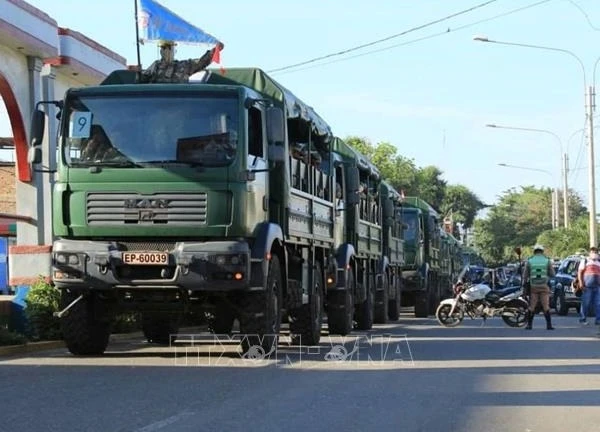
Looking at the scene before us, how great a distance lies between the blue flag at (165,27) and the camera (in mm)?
16297

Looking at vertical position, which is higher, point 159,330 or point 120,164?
point 120,164

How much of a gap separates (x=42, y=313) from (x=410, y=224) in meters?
17.5

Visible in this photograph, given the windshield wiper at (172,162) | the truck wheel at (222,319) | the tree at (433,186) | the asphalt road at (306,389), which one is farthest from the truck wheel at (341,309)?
the tree at (433,186)

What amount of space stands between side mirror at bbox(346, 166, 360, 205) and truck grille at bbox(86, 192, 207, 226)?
7337mm

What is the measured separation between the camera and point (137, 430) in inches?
287

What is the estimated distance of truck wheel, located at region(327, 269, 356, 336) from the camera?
17953 mm

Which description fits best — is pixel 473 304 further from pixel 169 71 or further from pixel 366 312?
pixel 169 71

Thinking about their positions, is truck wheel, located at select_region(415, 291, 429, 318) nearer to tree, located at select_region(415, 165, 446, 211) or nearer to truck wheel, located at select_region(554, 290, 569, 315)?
truck wheel, located at select_region(554, 290, 569, 315)

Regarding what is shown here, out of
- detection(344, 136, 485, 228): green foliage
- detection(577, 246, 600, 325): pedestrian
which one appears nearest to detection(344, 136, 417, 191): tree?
detection(344, 136, 485, 228): green foliage

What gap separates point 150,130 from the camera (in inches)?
468

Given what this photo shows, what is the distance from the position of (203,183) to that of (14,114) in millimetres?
10677

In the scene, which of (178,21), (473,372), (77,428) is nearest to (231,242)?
(473,372)

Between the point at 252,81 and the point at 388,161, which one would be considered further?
the point at 388,161

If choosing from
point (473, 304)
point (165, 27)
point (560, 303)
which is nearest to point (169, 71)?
point (165, 27)
